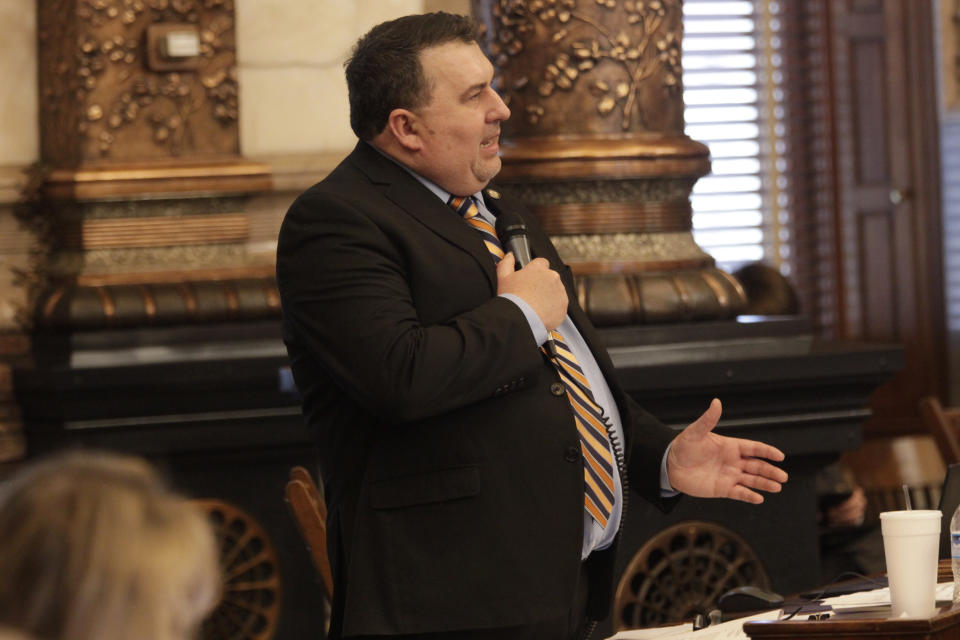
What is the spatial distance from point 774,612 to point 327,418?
75 cm

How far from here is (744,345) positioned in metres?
4.01

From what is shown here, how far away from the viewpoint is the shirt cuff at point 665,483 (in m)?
2.53

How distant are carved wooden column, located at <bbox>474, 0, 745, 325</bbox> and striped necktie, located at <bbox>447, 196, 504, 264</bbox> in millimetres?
1566

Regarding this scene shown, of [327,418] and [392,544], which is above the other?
[327,418]

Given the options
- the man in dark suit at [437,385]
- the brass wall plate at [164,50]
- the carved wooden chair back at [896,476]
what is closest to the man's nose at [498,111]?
the man in dark suit at [437,385]

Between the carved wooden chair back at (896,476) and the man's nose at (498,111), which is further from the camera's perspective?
the carved wooden chair back at (896,476)

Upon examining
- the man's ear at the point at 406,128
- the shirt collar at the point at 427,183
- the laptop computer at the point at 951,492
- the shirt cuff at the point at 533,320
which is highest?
the man's ear at the point at 406,128

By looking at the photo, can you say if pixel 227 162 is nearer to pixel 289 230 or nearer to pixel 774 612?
pixel 289 230

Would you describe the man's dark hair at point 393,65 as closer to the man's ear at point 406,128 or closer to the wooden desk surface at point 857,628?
the man's ear at point 406,128

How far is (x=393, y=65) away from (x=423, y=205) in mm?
227

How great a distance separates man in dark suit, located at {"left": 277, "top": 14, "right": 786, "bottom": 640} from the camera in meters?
2.19

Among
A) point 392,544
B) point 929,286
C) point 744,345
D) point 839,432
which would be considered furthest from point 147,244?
point 929,286

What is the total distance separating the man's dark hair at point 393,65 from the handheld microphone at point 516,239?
0.24 meters

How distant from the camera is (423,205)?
7.75 ft
